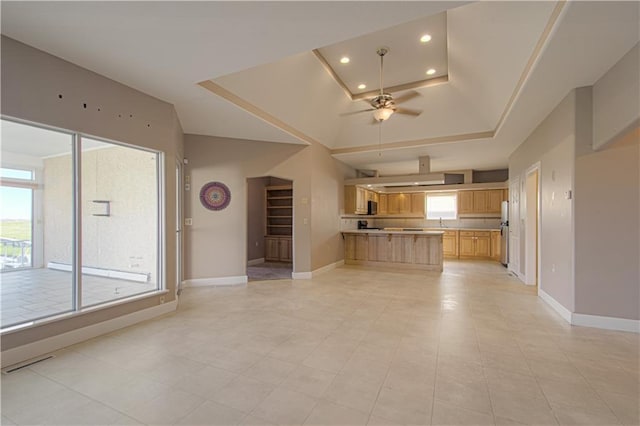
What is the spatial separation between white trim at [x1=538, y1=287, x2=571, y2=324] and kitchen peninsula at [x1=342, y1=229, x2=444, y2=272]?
2384 millimetres

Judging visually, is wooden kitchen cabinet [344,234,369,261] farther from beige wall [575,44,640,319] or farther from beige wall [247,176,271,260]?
beige wall [575,44,640,319]

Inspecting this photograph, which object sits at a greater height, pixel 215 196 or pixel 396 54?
pixel 396 54

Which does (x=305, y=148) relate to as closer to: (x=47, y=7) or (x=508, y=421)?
(x=47, y=7)

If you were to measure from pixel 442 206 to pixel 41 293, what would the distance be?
32.9 feet

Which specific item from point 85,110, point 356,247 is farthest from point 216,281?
point 356,247

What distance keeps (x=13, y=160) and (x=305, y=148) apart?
170 inches

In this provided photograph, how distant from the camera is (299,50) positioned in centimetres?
283

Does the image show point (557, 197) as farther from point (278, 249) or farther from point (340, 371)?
point (278, 249)

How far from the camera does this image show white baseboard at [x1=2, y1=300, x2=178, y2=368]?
2.49 meters

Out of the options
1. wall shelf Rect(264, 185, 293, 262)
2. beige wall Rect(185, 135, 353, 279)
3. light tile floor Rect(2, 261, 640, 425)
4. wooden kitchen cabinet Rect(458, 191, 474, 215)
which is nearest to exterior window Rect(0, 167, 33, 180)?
light tile floor Rect(2, 261, 640, 425)

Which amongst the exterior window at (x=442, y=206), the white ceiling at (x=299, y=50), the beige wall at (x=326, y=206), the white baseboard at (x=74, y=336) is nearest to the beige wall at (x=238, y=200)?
the beige wall at (x=326, y=206)

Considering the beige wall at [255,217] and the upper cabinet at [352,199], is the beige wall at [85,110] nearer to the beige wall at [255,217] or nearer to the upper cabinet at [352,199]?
the beige wall at [255,217]

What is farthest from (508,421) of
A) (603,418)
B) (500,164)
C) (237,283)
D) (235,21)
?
(500,164)

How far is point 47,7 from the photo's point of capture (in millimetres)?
2182
